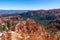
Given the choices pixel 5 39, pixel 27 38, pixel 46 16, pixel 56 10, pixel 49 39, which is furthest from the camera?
pixel 56 10

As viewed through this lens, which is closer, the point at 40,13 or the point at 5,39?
the point at 5,39

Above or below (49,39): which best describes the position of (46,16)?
below

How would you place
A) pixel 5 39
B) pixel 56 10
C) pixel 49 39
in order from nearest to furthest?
pixel 5 39, pixel 49 39, pixel 56 10

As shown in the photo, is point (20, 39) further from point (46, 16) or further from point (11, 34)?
point (46, 16)

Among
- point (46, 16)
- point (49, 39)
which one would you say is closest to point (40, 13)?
point (46, 16)

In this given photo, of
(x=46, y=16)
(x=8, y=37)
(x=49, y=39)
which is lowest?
(x=46, y=16)

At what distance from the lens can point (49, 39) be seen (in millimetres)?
11477

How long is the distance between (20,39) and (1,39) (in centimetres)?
107

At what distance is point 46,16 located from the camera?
11412 centimetres

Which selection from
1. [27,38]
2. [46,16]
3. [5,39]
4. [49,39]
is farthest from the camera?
[46,16]

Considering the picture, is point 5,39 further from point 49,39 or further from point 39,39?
point 49,39

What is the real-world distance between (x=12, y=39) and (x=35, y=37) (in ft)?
5.46

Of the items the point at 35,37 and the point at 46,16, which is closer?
the point at 35,37

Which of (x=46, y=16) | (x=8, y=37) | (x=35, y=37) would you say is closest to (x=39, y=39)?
(x=35, y=37)
